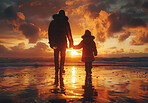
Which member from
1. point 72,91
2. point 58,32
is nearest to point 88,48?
point 58,32

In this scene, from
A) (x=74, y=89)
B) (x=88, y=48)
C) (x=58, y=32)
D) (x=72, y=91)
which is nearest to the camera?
(x=72, y=91)

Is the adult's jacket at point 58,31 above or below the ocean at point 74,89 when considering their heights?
above

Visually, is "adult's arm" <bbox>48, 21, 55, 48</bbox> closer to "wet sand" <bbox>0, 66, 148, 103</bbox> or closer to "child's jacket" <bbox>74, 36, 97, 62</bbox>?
"wet sand" <bbox>0, 66, 148, 103</bbox>

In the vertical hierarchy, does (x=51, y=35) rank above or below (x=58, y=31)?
below

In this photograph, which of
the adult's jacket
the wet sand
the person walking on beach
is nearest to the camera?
the wet sand

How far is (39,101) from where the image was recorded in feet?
10.6

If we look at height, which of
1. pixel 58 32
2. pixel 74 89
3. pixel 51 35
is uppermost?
pixel 58 32

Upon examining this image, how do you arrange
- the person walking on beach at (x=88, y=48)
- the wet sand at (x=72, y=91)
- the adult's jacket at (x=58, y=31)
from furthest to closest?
1. the person walking on beach at (x=88, y=48)
2. the adult's jacket at (x=58, y=31)
3. the wet sand at (x=72, y=91)

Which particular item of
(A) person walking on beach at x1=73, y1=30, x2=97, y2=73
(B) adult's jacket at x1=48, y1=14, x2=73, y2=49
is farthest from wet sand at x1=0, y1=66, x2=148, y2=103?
(B) adult's jacket at x1=48, y1=14, x2=73, y2=49

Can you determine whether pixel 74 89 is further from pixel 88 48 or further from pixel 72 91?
pixel 88 48

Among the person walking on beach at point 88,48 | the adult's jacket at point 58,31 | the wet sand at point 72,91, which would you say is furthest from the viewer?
the person walking on beach at point 88,48

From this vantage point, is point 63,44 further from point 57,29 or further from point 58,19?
point 58,19

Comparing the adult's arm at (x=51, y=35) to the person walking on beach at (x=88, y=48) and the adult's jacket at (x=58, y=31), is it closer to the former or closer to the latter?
the adult's jacket at (x=58, y=31)

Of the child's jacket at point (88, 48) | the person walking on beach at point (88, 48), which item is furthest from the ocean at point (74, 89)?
the child's jacket at point (88, 48)
